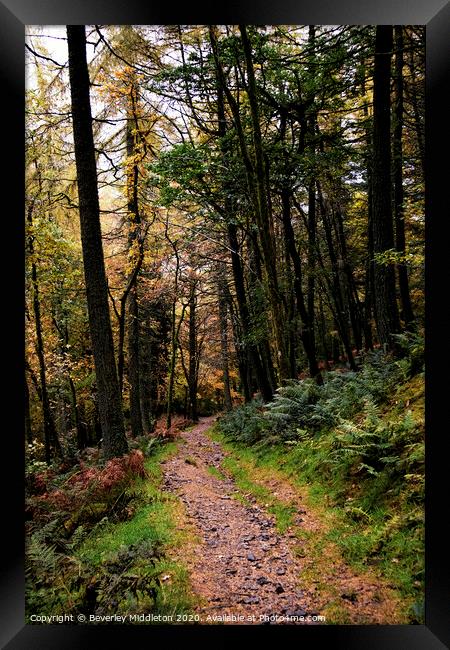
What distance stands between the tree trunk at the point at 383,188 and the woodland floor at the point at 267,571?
3712mm

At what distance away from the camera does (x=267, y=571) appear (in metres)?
3.55

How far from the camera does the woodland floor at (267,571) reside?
10.1 feet

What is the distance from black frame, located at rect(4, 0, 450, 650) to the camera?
3014 millimetres

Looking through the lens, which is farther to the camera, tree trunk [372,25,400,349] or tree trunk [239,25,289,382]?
tree trunk [239,25,289,382]

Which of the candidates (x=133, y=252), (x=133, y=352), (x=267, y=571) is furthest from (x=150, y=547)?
(x=133, y=352)

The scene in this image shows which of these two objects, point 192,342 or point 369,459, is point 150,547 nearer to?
point 369,459

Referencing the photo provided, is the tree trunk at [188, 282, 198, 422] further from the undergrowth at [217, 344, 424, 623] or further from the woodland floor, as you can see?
the woodland floor

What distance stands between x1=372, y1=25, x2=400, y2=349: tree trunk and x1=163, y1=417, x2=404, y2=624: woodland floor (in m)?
3.71

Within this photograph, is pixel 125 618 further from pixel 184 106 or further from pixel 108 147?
pixel 184 106

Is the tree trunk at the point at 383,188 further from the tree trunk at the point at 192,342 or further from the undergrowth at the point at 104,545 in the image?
the tree trunk at the point at 192,342

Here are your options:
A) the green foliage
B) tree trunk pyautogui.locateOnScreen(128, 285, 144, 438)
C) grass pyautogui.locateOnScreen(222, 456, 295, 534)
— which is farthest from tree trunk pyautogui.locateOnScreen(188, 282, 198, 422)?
grass pyautogui.locateOnScreen(222, 456, 295, 534)
